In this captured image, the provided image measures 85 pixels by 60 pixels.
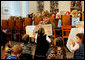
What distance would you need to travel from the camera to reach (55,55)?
2.27 meters

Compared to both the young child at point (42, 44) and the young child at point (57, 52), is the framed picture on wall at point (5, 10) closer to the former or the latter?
the young child at point (42, 44)

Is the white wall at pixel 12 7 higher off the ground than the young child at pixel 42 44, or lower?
higher

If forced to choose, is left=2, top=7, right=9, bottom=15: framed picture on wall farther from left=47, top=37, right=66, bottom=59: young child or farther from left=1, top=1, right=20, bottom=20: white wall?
left=47, top=37, right=66, bottom=59: young child

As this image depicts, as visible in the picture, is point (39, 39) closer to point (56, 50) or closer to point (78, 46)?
point (56, 50)

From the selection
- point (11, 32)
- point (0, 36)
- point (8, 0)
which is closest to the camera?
point (0, 36)

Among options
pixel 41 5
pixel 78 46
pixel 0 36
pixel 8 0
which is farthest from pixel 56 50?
pixel 41 5

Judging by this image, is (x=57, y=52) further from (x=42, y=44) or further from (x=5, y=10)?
(x=5, y=10)

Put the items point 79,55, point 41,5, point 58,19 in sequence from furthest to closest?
point 41,5 < point 58,19 < point 79,55

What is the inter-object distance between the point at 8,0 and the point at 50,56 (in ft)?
22.6

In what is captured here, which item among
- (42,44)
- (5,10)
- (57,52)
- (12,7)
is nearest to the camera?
(57,52)

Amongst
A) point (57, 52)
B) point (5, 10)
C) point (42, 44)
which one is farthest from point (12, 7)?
point (57, 52)

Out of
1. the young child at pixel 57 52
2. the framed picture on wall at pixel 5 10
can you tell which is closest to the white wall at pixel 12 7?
the framed picture on wall at pixel 5 10

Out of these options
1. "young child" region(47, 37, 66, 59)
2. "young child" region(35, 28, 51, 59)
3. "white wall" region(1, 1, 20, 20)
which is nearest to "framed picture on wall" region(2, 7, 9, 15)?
"white wall" region(1, 1, 20, 20)

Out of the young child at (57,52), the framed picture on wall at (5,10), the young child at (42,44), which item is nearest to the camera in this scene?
the young child at (57,52)
